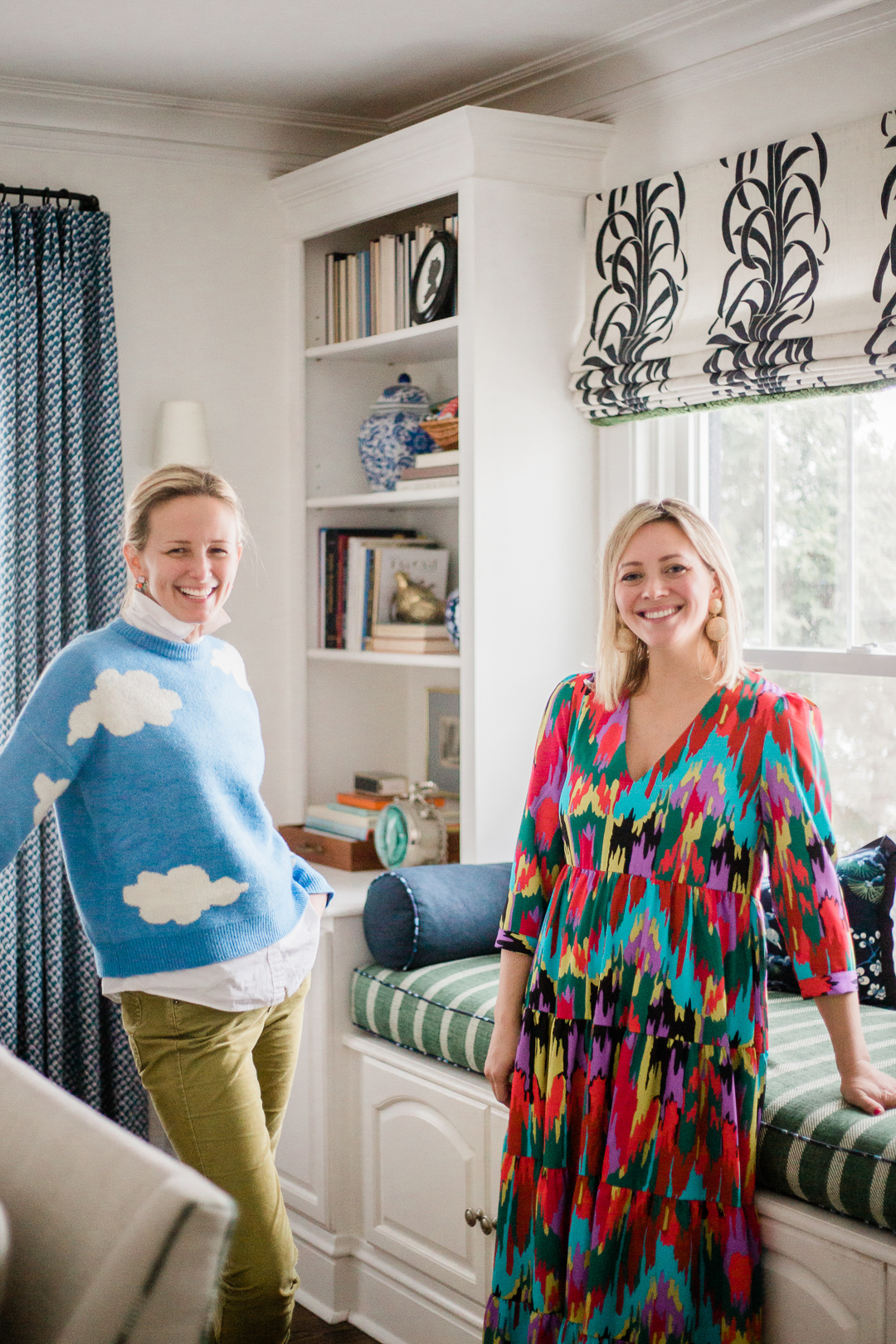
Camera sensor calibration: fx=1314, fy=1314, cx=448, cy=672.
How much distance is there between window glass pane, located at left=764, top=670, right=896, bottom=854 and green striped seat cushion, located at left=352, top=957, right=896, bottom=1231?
444 mm

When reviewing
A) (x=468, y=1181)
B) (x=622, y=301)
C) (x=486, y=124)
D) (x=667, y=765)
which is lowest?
(x=468, y=1181)

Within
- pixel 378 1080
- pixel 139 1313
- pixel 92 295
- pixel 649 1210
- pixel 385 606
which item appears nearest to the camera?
pixel 139 1313

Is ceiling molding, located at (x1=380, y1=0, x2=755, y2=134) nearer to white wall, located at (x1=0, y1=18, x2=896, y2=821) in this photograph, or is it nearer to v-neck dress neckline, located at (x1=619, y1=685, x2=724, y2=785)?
white wall, located at (x1=0, y1=18, x2=896, y2=821)

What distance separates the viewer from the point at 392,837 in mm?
3186

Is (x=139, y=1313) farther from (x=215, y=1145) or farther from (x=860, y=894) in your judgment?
(x=860, y=894)

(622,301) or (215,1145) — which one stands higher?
(622,301)

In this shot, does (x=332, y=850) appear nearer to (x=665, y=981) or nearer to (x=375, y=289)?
(x=375, y=289)

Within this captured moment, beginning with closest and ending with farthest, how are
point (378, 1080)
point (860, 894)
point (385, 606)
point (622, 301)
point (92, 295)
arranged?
point (860, 894), point (378, 1080), point (622, 301), point (92, 295), point (385, 606)

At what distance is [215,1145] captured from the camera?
192cm

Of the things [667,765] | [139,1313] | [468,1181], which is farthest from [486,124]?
[139,1313]

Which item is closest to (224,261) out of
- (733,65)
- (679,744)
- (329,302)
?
(329,302)

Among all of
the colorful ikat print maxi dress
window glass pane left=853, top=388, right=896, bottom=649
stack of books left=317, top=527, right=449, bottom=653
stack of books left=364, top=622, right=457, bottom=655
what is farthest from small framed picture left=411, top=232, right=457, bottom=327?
the colorful ikat print maxi dress

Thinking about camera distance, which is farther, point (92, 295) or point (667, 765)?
point (92, 295)

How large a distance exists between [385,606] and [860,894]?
147 centimetres
